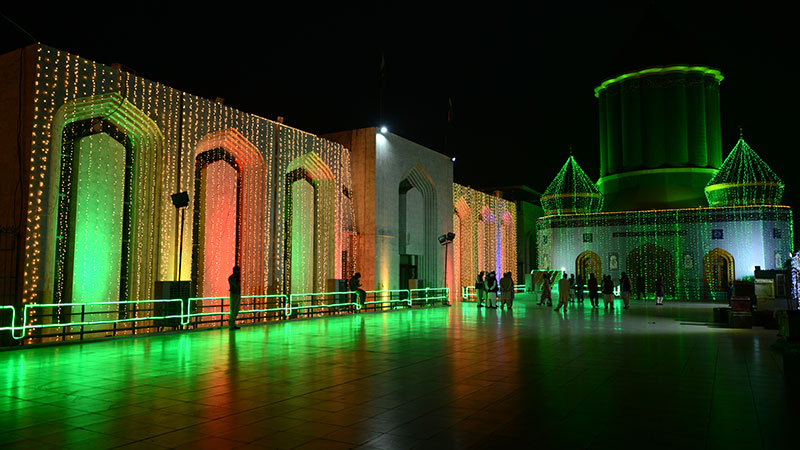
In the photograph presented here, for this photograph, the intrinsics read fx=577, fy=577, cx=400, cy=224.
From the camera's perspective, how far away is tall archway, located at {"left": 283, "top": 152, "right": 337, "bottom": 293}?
19906 mm

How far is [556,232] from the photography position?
124 ft

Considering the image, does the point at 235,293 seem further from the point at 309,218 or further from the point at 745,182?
the point at 745,182

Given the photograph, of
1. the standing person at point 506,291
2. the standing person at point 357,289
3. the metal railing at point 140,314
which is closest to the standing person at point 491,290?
the standing person at point 506,291

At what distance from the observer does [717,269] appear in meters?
32.8

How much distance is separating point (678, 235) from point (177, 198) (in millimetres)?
29261

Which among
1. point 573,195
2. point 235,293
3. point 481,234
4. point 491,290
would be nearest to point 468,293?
point 481,234

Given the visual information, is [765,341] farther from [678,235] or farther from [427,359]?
[678,235]

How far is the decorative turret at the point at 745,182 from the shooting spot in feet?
105

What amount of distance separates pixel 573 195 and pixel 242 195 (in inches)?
997

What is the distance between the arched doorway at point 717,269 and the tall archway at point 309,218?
22829mm

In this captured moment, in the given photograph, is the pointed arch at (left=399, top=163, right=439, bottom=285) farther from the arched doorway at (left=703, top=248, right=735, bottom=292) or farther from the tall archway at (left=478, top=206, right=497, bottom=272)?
the arched doorway at (left=703, top=248, right=735, bottom=292)

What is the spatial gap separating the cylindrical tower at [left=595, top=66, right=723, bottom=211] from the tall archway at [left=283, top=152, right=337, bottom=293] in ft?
74.8

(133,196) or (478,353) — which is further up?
(133,196)

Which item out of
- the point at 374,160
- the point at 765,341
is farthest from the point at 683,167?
the point at 765,341
